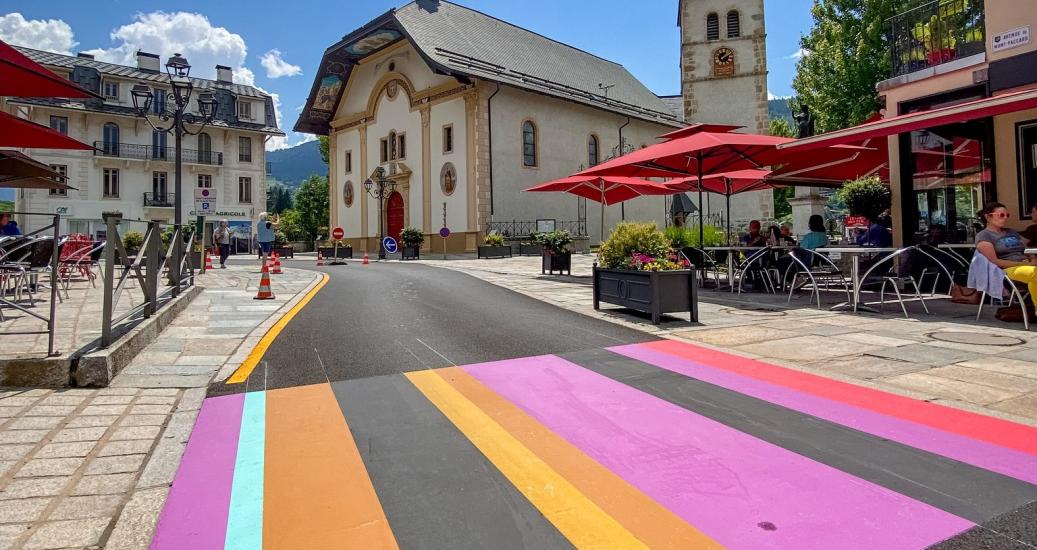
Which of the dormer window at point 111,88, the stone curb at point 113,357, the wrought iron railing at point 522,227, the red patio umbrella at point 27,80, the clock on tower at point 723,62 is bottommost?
the stone curb at point 113,357

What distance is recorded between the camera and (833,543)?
218 centimetres

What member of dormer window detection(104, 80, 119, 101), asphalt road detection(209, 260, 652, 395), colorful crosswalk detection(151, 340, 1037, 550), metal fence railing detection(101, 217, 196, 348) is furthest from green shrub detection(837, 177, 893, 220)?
dormer window detection(104, 80, 119, 101)

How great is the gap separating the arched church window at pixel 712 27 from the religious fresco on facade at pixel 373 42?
1836 centimetres

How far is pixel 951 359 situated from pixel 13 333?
813 cm

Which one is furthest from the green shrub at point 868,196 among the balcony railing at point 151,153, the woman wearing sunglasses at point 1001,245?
the balcony railing at point 151,153

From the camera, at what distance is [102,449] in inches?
124

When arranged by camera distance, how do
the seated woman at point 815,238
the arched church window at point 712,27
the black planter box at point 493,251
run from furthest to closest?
the arched church window at point 712,27, the black planter box at point 493,251, the seated woman at point 815,238

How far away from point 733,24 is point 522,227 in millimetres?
18652

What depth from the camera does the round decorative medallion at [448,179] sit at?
28609 millimetres

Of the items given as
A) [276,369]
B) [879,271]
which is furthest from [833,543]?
[879,271]

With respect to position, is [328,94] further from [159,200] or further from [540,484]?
[540,484]

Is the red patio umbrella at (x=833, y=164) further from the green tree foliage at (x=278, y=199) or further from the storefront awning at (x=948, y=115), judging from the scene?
the green tree foliage at (x=278, y=199)

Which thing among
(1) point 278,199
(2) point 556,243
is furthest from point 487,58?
(1) point 278,199

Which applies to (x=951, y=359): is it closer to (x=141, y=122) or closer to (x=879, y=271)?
(x=879, y=271)
